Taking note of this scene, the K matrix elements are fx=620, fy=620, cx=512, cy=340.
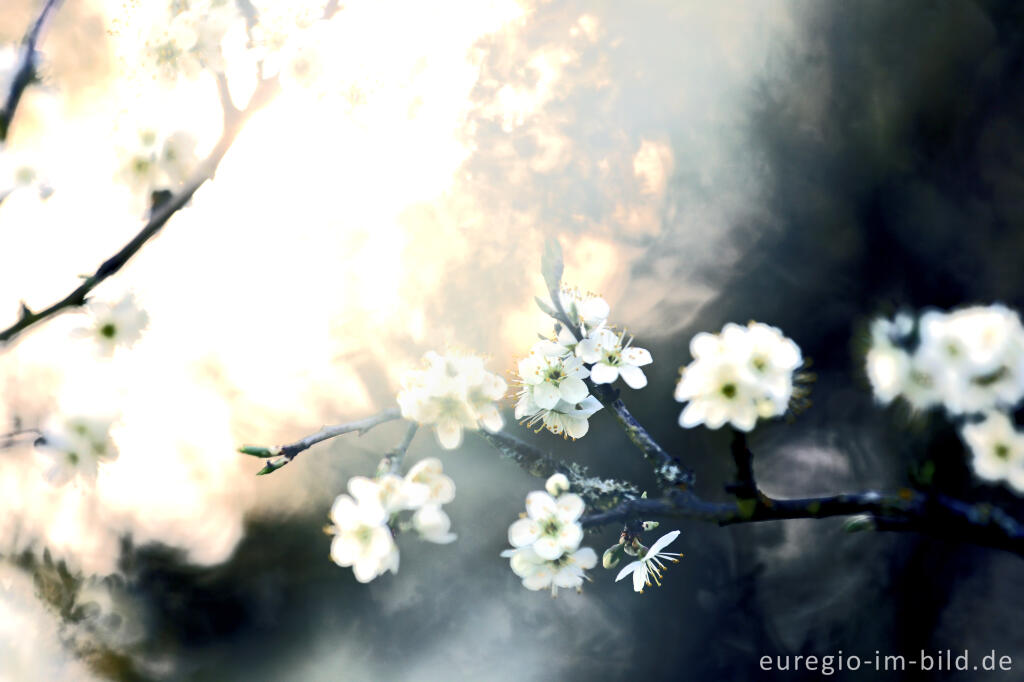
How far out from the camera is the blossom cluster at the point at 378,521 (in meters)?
0.63

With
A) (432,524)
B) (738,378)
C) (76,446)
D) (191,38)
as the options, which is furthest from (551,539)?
(191,38)

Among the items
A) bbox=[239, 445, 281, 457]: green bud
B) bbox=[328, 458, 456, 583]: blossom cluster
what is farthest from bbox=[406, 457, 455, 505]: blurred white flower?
bbox=[239, 445, 281, 457]: green bud

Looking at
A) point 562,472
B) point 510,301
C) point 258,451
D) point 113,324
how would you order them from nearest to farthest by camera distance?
1. point 258,451
2. point 562,472
3. point 113,324
4. point 510,301

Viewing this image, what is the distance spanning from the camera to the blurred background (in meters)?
1.31

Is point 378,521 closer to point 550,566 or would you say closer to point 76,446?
point 550,566

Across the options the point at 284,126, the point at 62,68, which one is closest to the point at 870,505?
the point at 284,126

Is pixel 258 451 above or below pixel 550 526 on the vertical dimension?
above

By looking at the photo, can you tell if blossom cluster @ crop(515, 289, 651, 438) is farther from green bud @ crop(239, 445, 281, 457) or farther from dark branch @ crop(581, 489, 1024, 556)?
green bud @ crop(239, 445, 281, 457)

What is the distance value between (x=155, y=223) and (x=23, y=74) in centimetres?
24

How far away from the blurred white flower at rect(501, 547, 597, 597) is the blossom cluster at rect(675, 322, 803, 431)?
0.23m

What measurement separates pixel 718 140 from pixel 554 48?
431 millimetres

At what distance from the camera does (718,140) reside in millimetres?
1438

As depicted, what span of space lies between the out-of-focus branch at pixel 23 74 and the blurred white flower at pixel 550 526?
80 cm

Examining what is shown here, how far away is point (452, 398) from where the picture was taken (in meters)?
0.69
